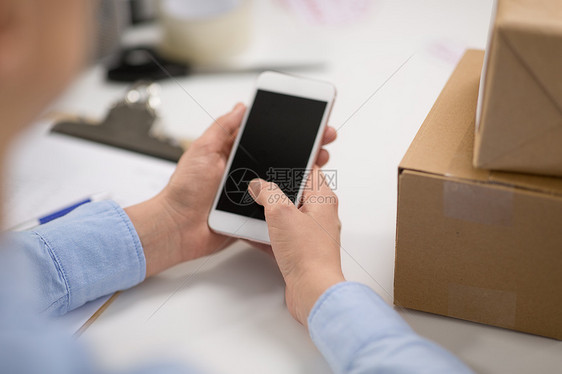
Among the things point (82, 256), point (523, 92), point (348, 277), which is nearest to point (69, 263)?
point (82, 256)

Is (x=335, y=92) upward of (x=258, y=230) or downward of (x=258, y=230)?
upward

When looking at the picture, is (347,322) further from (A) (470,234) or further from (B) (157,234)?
(B) (157,234)

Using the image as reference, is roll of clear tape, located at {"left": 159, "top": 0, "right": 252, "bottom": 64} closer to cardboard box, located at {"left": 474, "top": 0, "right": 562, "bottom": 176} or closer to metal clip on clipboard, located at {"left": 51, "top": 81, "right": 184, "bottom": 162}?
metal clip on clipboard, located at {"left": 51, "top": 81, "right": 184, "bottom": 162}

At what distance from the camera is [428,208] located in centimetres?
44

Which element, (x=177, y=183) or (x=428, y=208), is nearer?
(x=428, y=208)

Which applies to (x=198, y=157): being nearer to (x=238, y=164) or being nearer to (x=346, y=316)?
(x=238, y=164)

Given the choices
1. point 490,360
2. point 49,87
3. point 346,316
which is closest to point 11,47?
point 49,87

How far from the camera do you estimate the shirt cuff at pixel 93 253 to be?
0.51m

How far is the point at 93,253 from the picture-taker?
0.52 meters

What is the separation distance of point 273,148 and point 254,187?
44 millimetres

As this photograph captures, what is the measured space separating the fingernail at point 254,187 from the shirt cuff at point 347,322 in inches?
5.3

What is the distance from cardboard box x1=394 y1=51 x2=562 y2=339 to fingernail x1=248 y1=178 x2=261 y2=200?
0.14 metres

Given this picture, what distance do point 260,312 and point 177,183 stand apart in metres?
0.16

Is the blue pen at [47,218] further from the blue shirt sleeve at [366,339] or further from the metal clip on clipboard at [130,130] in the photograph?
the blue shirt sleeve at [366,339]
